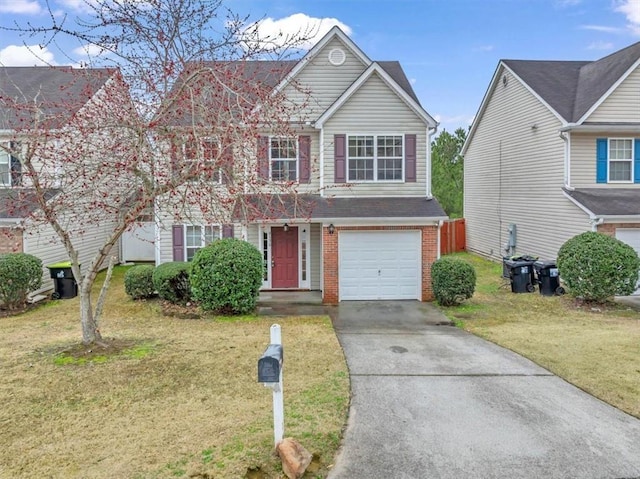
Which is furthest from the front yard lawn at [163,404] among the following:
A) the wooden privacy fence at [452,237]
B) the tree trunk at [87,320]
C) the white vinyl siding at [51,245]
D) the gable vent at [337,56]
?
the wooden privacy fence at [452,237]

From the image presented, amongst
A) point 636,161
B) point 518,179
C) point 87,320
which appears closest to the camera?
point 87,320

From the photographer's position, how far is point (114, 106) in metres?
7.61

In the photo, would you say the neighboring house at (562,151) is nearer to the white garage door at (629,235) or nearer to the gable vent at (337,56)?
the white garage door at (629,235)

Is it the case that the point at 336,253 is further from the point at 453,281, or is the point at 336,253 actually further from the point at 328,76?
the point at 328,76

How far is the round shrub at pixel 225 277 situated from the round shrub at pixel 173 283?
1.05 m

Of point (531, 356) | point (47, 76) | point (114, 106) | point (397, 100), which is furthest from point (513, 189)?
point (47, 76)

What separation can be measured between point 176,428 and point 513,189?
59.1 feet

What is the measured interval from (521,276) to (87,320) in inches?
489

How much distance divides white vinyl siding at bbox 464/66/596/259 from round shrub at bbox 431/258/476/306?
514 centimetres

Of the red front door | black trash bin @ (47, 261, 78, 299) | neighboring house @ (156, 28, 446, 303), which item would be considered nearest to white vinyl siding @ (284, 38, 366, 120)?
neighboring house @ (156, 28, 446, 303)

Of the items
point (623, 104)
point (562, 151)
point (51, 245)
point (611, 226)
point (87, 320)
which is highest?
point (623, 104)

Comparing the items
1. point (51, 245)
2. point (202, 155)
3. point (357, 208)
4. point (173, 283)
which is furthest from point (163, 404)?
point (51, 245)

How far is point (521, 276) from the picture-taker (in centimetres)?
1512

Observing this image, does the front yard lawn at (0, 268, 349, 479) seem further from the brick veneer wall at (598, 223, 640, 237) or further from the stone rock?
the brick veneer wall at (598, 223, 640, 237)
